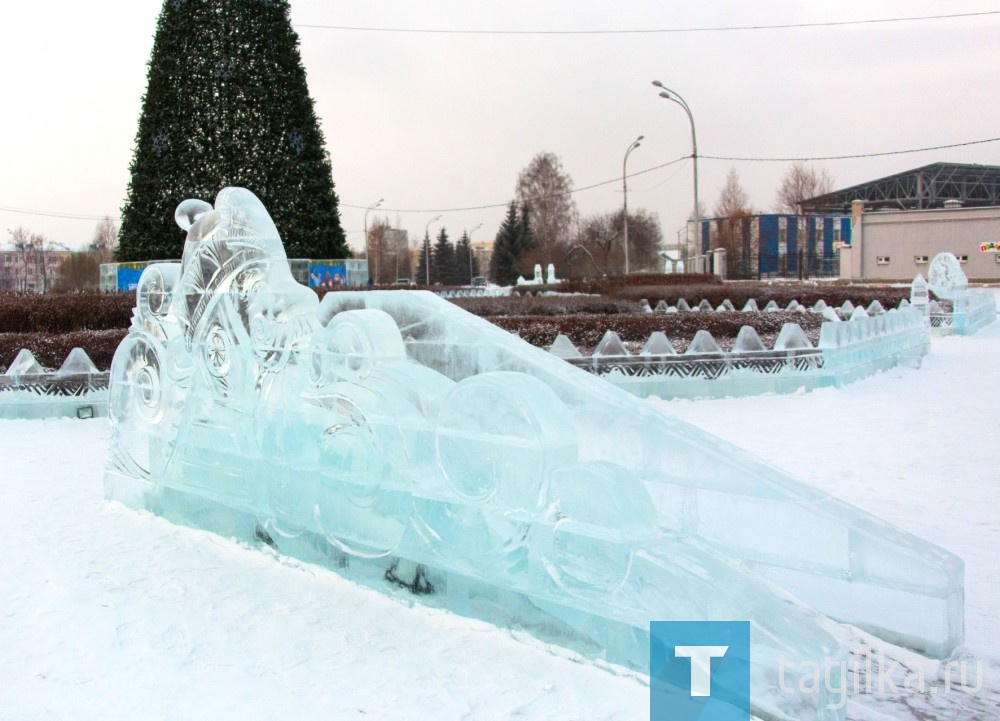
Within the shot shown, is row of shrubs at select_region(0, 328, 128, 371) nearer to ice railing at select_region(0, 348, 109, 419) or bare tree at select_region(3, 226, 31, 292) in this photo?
ice railing at select_region(0, 348, 109, 419)

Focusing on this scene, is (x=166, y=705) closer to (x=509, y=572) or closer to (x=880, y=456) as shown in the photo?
(x=509, y=572)

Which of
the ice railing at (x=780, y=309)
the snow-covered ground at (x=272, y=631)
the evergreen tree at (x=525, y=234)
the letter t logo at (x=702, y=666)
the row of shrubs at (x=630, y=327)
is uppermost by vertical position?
the evergreen tree at (x=525, y=234)

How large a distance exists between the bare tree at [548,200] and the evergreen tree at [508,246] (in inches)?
45.9

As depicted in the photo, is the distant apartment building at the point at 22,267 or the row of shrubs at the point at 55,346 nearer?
the row of shrubs at the point at 55,346

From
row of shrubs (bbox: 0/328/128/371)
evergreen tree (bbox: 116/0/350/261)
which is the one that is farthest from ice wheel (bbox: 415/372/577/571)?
evergreen tree (bbox: 116/0/350/261)

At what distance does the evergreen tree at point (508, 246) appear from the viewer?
5434 centimetres

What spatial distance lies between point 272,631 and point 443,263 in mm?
62568

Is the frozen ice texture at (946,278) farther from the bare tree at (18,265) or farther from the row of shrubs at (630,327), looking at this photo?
the bare tree at (18,265)

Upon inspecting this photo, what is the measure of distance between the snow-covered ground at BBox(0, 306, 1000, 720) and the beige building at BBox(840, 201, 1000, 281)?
130 feet

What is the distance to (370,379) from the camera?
142 inches

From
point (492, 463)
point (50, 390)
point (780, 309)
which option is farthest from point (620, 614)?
point (780, 309)

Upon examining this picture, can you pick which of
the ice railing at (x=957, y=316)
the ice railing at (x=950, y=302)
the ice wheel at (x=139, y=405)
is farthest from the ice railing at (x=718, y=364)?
the ice railing at (x=957, y=316)

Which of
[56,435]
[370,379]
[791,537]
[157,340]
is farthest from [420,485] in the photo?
[56,435]

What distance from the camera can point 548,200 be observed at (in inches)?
2181
